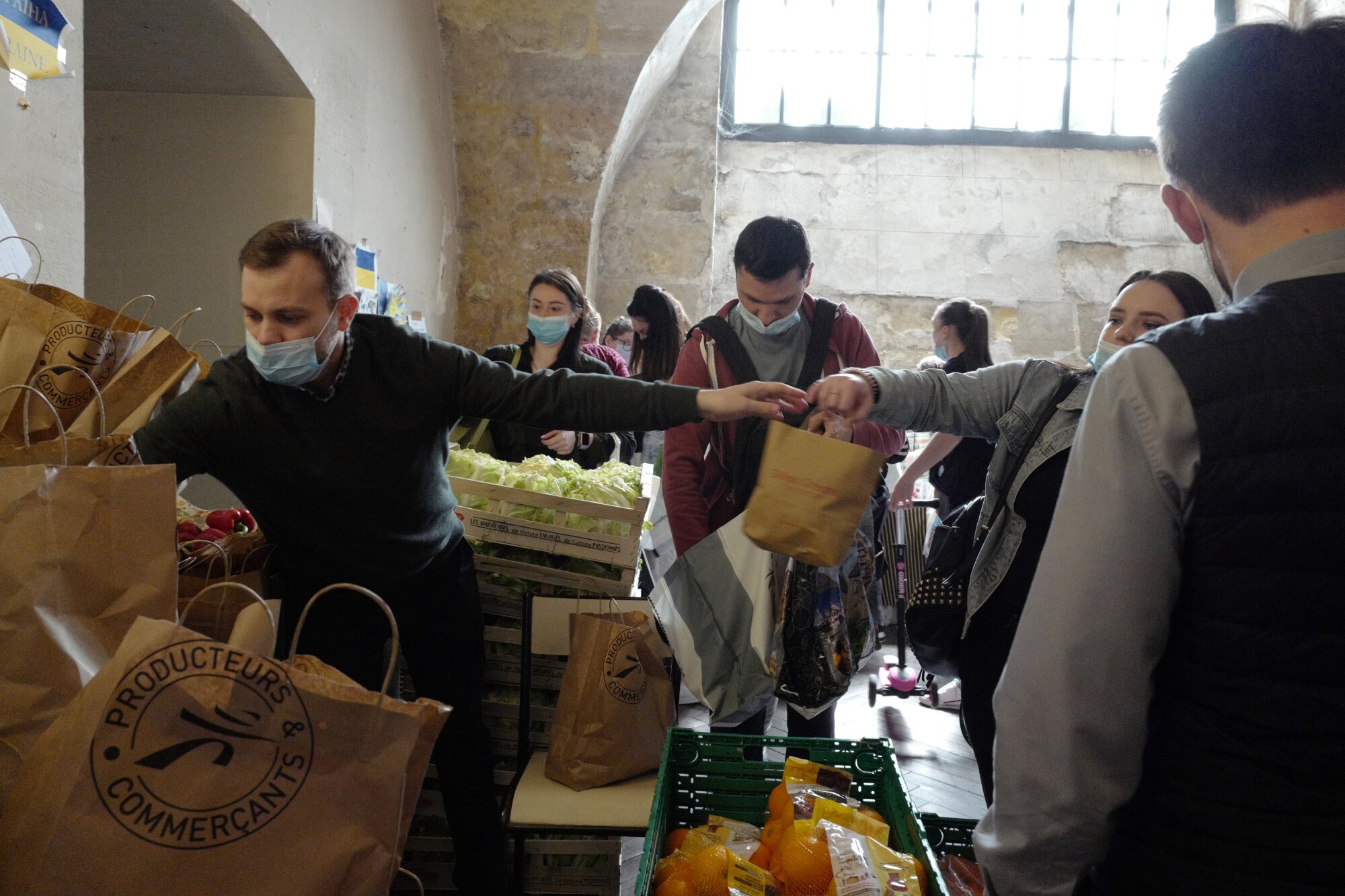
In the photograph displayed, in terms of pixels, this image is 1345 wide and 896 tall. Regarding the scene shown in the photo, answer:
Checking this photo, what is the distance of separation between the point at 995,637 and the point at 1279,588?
815mm

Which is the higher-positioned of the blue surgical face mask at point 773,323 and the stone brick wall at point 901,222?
the stone brick wall at point 901,222

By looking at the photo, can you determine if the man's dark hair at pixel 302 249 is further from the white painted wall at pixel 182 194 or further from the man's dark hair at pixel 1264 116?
the white painted wall at pixel 182 194

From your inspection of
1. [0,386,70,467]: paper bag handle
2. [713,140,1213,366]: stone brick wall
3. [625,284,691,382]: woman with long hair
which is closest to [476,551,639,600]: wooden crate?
[0,386,70,467]: paper bag handle

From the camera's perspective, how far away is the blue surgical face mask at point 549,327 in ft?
9.68

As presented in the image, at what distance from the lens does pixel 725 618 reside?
6.24 feet

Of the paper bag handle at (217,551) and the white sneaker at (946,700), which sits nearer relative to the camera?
the paper bag handle at (217,551)

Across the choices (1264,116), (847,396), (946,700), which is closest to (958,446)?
(946,700)

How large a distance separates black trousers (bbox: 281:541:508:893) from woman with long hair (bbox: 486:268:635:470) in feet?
3.11

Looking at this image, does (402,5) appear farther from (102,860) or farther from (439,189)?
(102,860)

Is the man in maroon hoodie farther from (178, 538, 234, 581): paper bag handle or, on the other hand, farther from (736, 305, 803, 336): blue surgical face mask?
(178, 538, 234, 581): paper bag handle

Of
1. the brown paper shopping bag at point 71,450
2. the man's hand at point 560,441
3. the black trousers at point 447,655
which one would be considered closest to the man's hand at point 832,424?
the black trousers at point 447,655

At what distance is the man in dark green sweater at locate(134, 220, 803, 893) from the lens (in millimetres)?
1589

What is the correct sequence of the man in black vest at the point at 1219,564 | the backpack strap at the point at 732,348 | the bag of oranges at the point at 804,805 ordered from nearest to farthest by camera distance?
the man in black vest at the point at 1219,564 < the bag of oranges at the point at 804,805 < the backpack strap at the point at 732,348

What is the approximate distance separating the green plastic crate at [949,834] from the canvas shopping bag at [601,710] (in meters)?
0.54
